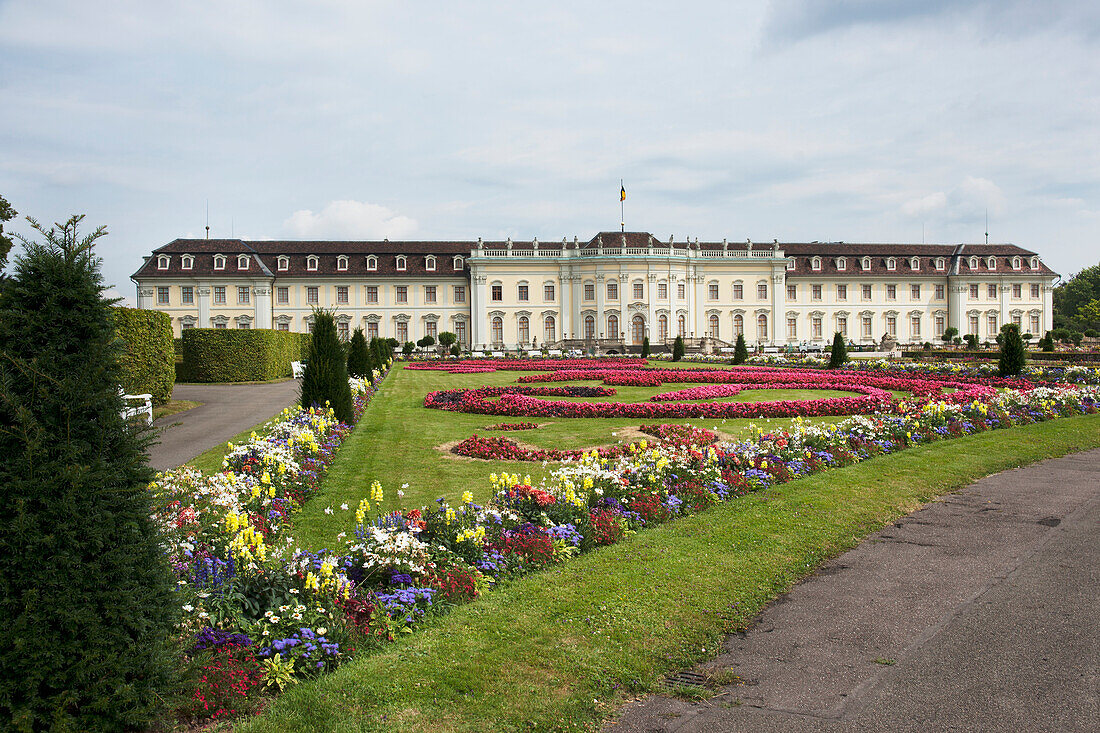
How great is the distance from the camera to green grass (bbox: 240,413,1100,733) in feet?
11.0

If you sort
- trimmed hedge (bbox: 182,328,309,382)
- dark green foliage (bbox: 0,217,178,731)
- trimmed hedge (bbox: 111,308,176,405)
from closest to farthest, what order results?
dark green foliage (bbox: 0,217,178,731), trimmed hedge (bbox: 111,308,176,405), trimmed hedge (bbox: 182,328,309,382)

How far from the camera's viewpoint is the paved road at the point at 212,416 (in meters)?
10.6

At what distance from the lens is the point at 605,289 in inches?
2334

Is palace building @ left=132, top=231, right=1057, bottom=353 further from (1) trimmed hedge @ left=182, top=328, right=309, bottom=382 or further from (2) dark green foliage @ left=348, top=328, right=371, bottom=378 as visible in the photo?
(2) dark green foliage @ left=348, top=328, right=371, bottom=378

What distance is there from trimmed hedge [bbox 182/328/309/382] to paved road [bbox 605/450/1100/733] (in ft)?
82.1

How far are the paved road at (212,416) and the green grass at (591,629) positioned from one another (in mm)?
2808

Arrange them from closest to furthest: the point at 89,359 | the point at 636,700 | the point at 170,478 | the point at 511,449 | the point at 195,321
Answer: the point at 89,359 < the point at 636,700 < the point at 170,478 < the point at 511,449 < the point at 195,321

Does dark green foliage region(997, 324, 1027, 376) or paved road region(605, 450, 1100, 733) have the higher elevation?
dark green foliage region(997, 324, 1027, 376)

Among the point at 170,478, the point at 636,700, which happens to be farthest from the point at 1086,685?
the point at 170,478

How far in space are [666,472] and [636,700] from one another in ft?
12.6

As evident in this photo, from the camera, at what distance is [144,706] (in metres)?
2.85

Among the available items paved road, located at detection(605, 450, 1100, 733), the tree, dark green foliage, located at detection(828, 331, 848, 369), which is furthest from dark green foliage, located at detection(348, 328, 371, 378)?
paved road, located at detection(605, 450, 1100, 733)

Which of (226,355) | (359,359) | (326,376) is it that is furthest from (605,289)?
(326,376)

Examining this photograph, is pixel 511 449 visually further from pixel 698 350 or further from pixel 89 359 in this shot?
pixel 698 350
